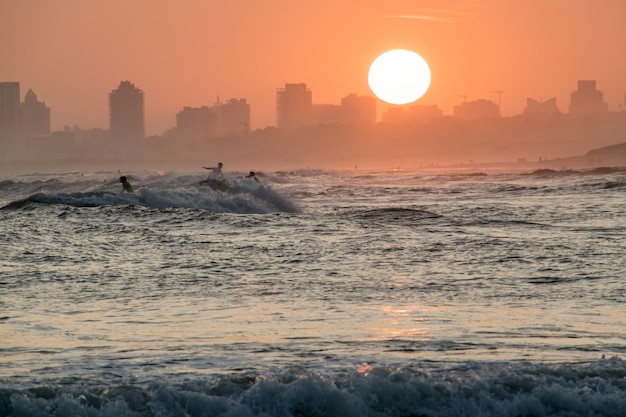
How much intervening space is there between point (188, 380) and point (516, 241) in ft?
40.7

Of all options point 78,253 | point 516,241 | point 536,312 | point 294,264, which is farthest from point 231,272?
point 516,241

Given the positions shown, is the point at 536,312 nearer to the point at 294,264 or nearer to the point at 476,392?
the point at 476,392

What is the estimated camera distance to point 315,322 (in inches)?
405

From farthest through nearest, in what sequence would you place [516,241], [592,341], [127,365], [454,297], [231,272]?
1. [516,241]
2. [231,272]
3. [454,297]
4. [592,341]
5. [127,365]

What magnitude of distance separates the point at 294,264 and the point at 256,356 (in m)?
6.92

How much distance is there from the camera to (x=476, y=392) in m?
7.34

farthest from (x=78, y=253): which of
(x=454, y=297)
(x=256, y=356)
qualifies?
(x=256, y=356)

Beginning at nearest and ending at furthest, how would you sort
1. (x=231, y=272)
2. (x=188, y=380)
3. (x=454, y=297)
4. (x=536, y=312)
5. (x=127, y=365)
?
1. (x=188, y=380)
2. (x=127, y=365)
3. (x=536, y=312)
4. (x=454, y=297)
5. (x=231, y=272)

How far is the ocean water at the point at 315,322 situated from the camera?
23.8 ft

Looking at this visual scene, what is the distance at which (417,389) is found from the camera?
7363 mm

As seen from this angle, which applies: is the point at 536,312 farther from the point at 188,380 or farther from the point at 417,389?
the point at 188,380

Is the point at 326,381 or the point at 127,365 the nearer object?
the point at 326,381

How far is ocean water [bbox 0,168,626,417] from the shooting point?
23.8 ft

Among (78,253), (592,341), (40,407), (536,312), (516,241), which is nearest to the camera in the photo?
(40,407)
